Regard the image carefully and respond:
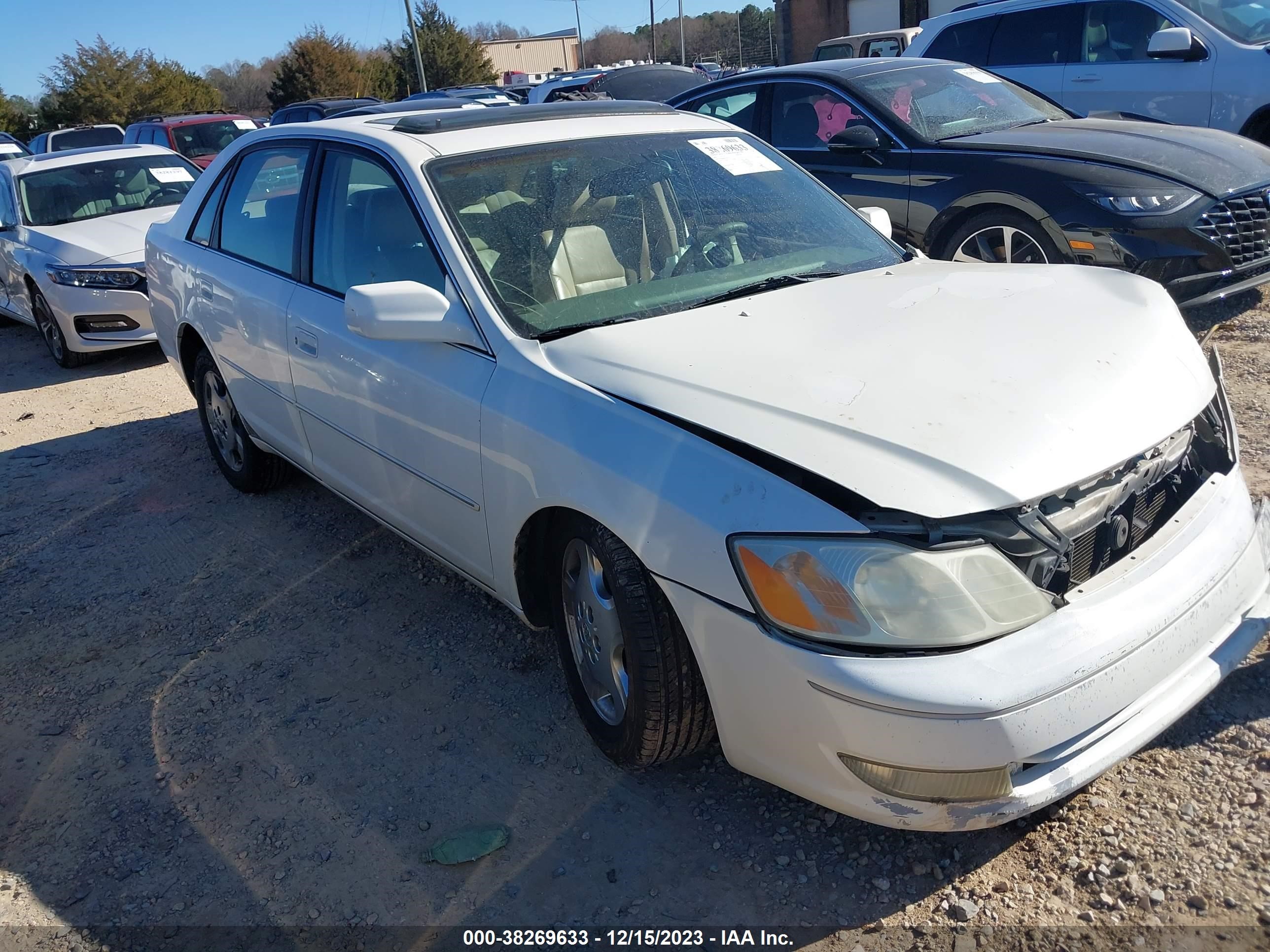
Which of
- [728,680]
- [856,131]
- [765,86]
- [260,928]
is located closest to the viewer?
[728,680]

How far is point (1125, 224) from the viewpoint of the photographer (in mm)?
5004

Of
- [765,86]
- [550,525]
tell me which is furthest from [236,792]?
[765,86]

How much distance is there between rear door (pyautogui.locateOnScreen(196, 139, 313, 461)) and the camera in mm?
3809

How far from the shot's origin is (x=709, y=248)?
10.5 feet

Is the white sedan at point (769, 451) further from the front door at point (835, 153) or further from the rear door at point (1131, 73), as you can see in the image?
the rear door at point (1131, 73)

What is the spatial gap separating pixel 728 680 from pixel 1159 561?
972 mm

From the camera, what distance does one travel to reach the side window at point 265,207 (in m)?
3.85

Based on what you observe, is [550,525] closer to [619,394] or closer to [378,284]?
[619,394]

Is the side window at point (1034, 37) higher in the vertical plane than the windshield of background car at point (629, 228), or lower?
higher

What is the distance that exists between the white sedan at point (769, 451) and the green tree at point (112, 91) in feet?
125

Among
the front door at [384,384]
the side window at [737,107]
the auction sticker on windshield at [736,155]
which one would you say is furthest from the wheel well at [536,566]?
the side window at [737,107]

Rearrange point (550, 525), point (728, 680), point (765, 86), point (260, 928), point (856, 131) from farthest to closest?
point (765, 86) < point (856, 131) < point (550, 525) < point (260, 928) < point (728, 680)

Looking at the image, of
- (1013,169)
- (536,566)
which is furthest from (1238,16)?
(536,566)

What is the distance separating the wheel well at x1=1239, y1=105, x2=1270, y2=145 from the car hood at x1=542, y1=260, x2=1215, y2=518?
5.60 meters
